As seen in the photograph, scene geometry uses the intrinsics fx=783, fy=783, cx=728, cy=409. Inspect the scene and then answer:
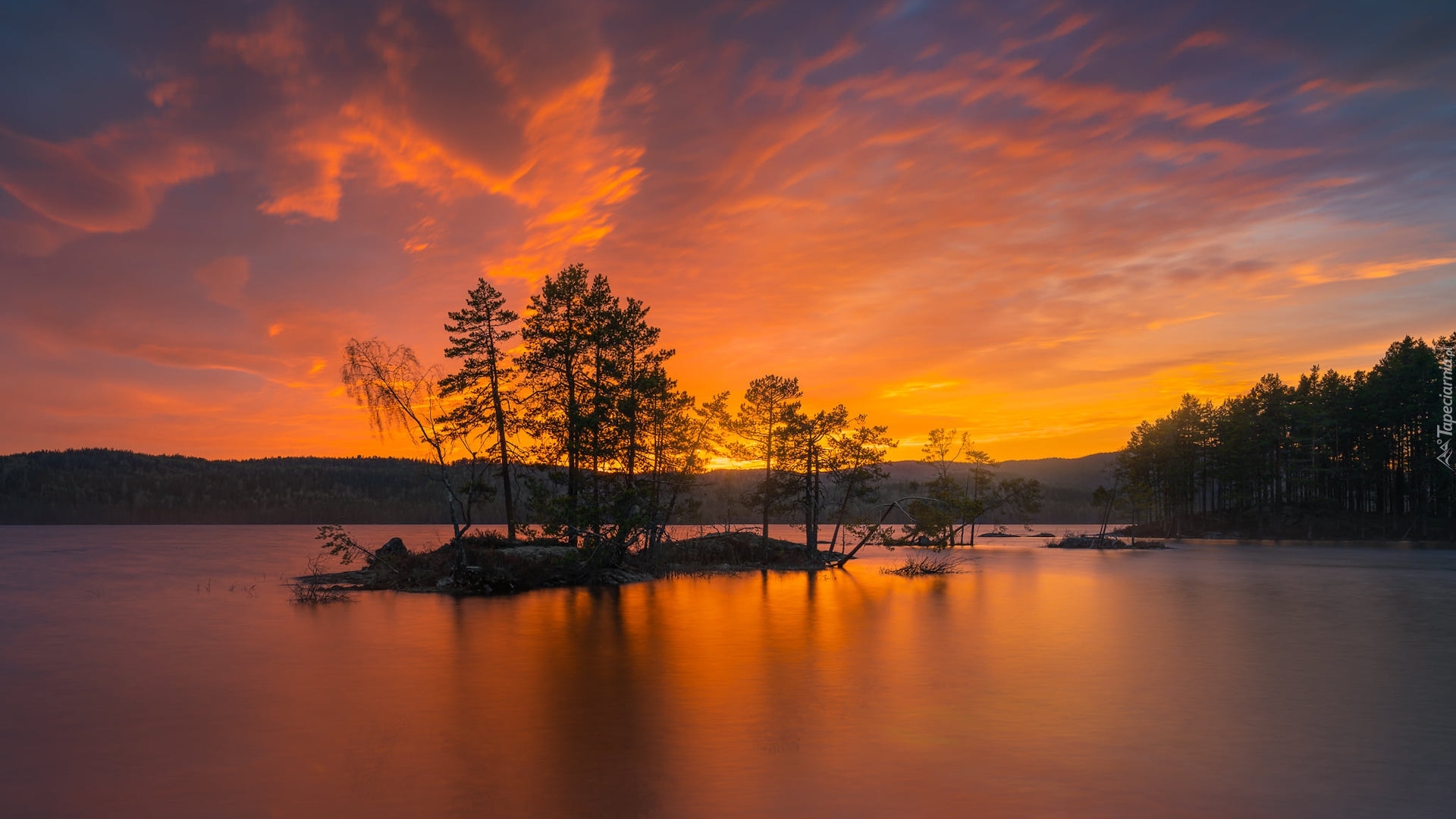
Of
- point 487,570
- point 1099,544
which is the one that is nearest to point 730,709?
point 487,570

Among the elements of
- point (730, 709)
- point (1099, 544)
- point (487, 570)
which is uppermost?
point (730, 709)

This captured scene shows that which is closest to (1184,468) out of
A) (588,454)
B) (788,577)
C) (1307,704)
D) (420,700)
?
(788,577)

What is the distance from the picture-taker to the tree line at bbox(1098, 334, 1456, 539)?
102938 millimetres

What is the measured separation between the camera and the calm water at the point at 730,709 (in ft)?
40.0

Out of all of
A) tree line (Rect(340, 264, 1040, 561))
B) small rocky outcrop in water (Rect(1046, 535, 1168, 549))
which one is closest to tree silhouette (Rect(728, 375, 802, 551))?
tree line (Rect(340, 264, 1040, 561))

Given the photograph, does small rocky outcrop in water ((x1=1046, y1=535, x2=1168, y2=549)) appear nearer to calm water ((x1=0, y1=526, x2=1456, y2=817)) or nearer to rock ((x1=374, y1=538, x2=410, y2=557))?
calm water ((x1=0, y1=526, x2=1456, y2=817))

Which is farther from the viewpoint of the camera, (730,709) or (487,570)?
(487,570)

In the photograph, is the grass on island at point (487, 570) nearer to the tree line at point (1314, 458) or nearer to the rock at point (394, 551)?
the rock at point (394, 551)

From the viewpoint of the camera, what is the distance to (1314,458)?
376ft

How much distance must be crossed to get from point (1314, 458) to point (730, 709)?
12901 centimetres

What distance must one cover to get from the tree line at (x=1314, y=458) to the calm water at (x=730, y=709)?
82.1 m

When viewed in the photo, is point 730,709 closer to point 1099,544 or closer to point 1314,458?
point 1099,544

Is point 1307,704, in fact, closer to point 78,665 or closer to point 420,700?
point 420,700

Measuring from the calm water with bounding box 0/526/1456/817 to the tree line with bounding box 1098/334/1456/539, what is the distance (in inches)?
3232
